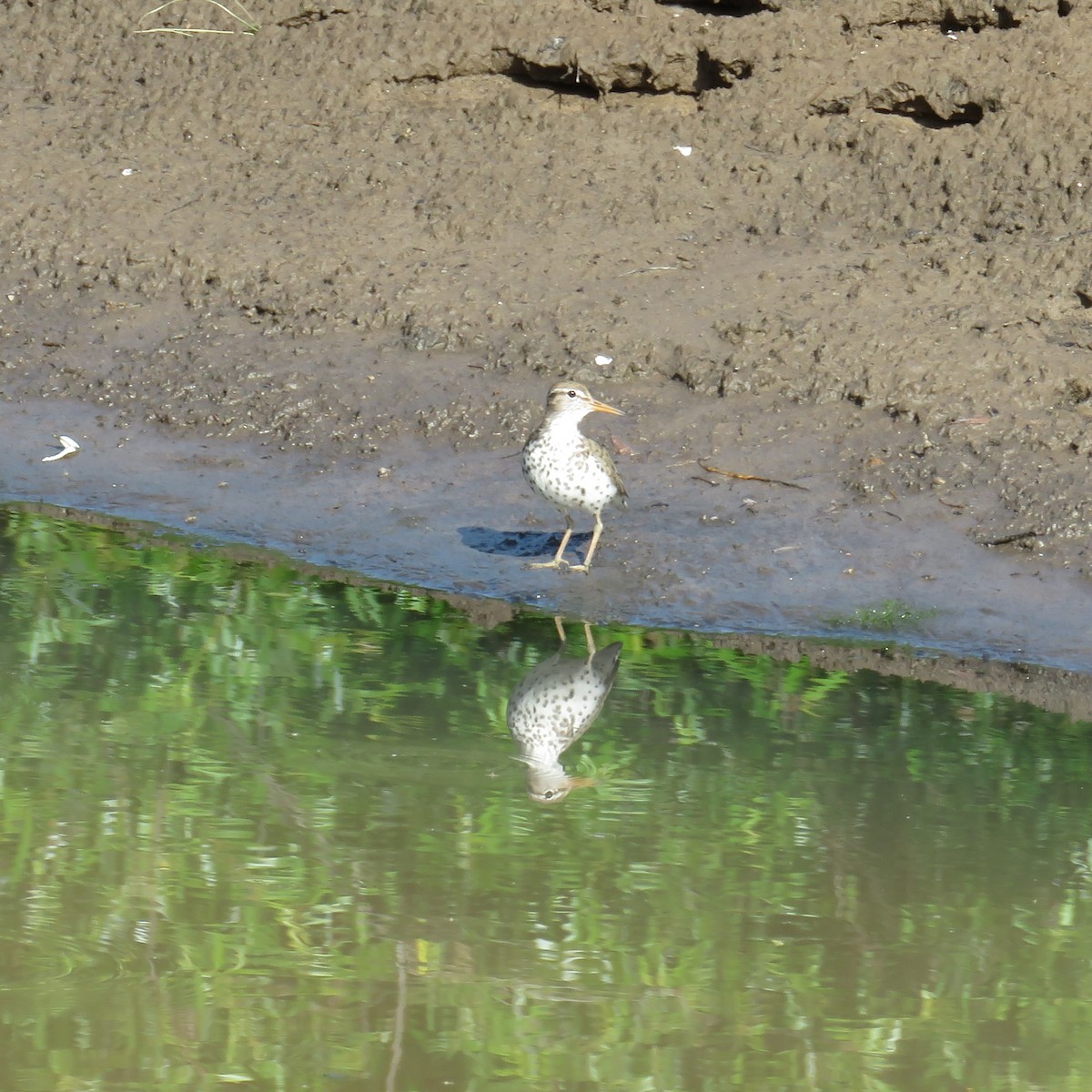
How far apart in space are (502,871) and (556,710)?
1377mm

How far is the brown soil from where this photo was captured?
8.22 metres

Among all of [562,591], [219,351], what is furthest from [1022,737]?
[219,351]

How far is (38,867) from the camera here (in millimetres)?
5105

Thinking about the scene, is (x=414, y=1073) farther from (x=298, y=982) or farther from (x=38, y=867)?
(x=38, y=867)

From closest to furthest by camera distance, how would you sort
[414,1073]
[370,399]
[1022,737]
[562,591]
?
[414,1073] → [1022,737] → [562,591] → [370,399]

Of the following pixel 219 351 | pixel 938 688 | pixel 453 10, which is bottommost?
pixel 219 351

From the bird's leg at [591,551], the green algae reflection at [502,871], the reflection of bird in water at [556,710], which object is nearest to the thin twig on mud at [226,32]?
the bird's leg at [591,551]

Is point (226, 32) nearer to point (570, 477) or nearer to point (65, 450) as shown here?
point (65, 450)

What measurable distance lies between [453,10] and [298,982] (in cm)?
808

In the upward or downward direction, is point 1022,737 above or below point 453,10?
below

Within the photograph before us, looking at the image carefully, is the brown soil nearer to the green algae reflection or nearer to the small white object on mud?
the small white object on mud

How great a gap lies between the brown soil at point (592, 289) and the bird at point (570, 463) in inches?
15.4

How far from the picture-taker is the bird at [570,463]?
25.4 feet

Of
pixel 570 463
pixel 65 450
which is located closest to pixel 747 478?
pixel 570 463
